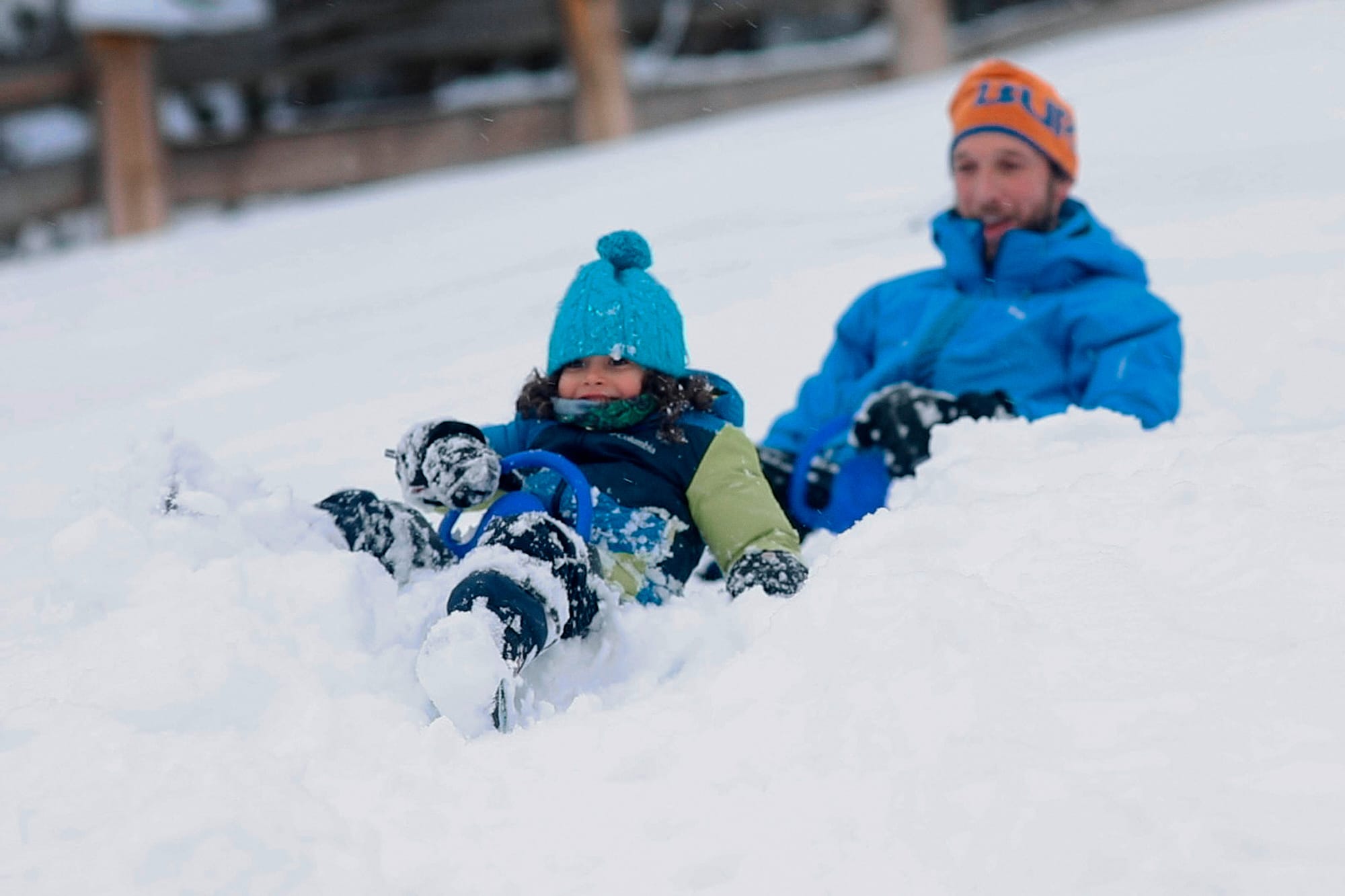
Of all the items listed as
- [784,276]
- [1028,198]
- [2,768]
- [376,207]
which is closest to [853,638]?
[2,768]

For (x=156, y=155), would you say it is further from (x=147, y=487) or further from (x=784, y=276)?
(x=147, y=487)

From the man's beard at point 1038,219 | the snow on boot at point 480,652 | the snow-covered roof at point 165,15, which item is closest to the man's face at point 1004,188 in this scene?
the man's beard at point 1038,219

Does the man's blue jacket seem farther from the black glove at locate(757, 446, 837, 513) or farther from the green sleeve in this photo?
the green sleeve

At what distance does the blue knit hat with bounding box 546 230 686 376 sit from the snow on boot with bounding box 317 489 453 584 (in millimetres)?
403

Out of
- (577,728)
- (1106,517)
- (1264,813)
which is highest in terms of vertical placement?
(1106,517)

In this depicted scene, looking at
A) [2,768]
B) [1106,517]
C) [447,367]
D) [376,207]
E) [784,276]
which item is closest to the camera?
[2,768]

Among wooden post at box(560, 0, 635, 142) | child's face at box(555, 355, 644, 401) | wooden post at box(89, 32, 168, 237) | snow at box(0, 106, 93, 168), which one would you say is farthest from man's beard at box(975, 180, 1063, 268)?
snow at box(0, 106, 93, 168)

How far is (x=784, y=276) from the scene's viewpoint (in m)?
4.33

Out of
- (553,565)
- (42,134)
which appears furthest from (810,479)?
(42,134)

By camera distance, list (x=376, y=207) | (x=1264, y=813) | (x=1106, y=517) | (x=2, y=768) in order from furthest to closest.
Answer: (x=376, y=207)
(x=1106, y=517)
(x=2, y=768)
(x=1264, y=813)

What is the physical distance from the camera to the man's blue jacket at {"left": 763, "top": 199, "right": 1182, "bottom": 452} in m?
2.66

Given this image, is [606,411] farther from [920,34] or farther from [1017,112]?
[920,34]

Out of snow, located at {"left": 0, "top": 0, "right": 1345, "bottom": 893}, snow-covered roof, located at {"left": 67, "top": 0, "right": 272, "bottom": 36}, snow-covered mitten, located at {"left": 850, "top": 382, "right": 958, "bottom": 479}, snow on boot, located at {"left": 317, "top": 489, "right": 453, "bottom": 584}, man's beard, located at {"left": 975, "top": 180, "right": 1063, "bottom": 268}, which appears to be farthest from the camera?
snow-covered roof, located at {"left": 67, "top": 0, "right": 272, "bottom": 36}

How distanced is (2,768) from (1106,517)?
1.39 m
